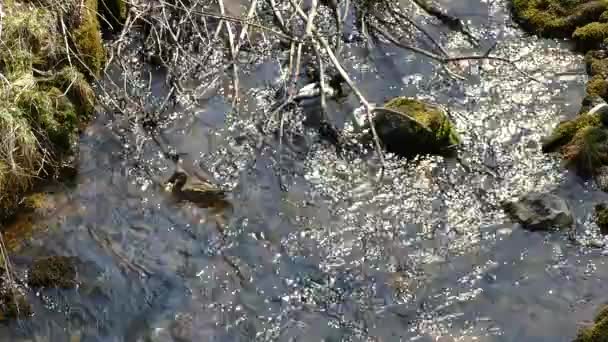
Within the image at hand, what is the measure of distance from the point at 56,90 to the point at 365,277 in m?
3.88

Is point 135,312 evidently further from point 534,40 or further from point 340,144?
point 534,40

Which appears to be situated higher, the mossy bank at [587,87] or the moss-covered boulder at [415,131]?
the mossy bank at [587,87]

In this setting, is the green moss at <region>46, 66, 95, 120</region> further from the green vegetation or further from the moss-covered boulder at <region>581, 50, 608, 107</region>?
the moss-covered boulder at <region>581, 50, 608, 107</region>

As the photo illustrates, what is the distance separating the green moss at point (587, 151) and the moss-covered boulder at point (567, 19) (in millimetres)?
1975

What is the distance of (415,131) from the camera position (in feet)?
24.7

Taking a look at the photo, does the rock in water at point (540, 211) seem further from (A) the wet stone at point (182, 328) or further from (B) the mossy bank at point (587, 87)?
(A) the wet stone at point (182, 328)

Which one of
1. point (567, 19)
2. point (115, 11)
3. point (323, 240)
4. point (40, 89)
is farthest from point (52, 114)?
point (567, 19)

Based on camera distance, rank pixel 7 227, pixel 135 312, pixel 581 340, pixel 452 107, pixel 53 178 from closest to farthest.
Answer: pixel 581 340
pixel 135 312
pixel 7 227
pixel 53 178
pixel 452 107

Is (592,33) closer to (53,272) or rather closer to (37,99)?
(37,99)

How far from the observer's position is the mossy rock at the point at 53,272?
21.1 ft

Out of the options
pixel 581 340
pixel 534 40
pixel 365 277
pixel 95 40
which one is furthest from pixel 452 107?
pixel 95 40

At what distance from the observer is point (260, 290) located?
6.41m

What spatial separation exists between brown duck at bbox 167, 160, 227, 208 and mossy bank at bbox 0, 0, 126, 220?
126 cm

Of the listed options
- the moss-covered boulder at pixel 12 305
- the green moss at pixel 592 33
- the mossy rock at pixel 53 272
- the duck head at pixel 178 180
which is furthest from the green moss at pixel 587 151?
the moss-covered boulder at pixel 12 305
